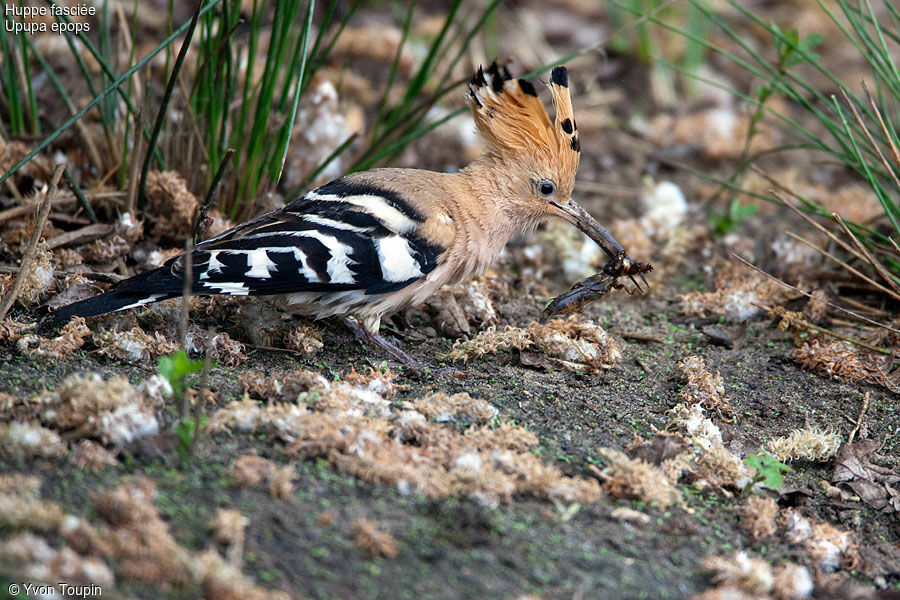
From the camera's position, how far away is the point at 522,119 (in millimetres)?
3344

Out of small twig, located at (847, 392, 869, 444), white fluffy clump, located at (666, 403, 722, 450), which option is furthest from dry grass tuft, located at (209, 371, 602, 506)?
small twig, located at (847, 392, 869, 444)

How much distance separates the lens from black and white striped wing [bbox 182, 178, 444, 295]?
2.80 metres

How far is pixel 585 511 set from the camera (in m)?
2.22

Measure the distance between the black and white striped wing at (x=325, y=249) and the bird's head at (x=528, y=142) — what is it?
0.52m

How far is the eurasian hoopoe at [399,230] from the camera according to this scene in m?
2.80

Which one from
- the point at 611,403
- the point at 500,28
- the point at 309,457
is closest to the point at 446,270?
the point at 611,403

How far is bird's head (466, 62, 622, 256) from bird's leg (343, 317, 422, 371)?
79 cm

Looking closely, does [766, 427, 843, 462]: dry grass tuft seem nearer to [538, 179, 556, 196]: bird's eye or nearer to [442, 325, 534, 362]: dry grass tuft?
[442, 325, 534, 362]: dry grass tuft

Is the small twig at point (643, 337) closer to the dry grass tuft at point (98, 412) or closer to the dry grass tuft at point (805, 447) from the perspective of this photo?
the dry grass tuft at point (805, 447)

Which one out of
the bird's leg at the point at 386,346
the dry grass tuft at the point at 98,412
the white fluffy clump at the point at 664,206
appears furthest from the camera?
the white fluffy clump at the point at 664,206

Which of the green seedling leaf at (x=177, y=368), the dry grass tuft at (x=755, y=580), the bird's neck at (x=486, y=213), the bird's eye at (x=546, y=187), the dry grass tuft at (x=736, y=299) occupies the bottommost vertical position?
the dry grass tuft at (x=755, y=580)

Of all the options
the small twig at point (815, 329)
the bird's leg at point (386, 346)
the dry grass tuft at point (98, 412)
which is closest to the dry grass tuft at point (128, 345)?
the dry grass tuft at point (98, 412)

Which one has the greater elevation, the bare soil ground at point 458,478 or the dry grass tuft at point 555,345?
the dry grass tuft at point 555,345

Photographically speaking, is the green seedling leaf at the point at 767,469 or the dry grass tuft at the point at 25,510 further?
the green seedling leaf at the point at 767,469
